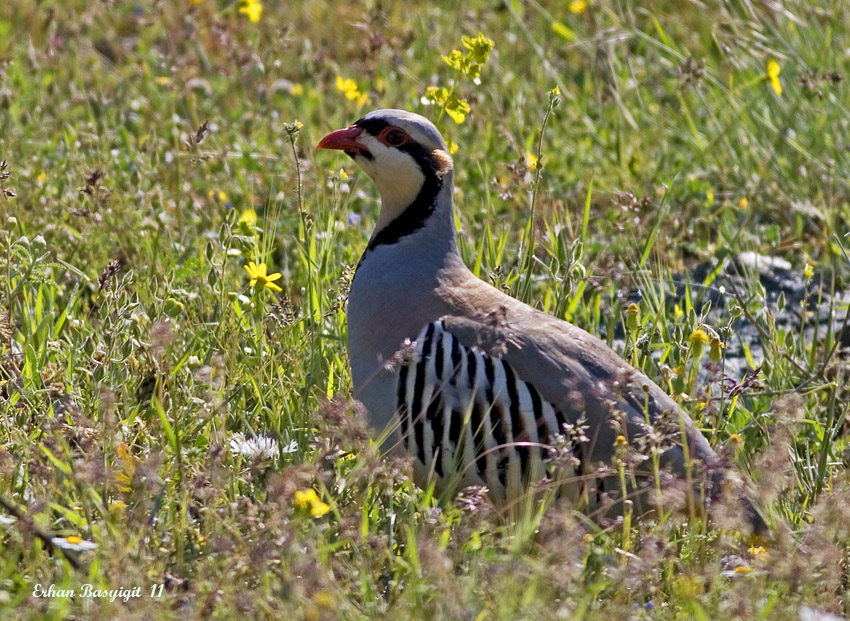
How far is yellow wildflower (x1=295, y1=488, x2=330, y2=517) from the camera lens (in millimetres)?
3193

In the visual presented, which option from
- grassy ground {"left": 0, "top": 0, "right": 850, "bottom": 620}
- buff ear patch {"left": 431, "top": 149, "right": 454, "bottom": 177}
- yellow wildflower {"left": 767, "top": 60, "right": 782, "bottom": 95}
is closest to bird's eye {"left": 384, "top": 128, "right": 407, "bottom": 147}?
buff ear patch {"left": 431, "top": 149, "right": 454, "bottom": 177}

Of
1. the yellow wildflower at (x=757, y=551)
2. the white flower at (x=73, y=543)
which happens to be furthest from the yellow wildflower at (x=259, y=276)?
the yellow wildflower at (x=757, y=551)

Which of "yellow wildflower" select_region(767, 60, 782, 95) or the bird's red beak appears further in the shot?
"yellow wildflower" select_region(767, 60, 782, 95)

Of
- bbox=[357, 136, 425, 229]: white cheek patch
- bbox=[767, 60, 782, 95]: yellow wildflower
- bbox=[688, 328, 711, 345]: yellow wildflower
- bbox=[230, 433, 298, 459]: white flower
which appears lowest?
bbox=[230, 433, 298, 459]: white flower

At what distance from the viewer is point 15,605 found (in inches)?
115

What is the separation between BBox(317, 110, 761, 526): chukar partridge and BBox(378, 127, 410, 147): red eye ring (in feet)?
1.65

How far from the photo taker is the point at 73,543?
308cm

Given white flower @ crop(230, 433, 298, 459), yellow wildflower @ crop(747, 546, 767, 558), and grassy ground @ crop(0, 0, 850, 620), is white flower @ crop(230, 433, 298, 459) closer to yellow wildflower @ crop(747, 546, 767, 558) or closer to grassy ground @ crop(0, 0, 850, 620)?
grassy ground @ crop(0, 0, 850, 620)

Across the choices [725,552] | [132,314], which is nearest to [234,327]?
[132,314]

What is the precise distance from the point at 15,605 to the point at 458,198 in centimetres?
376

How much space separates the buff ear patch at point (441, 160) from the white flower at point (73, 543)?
1903mm

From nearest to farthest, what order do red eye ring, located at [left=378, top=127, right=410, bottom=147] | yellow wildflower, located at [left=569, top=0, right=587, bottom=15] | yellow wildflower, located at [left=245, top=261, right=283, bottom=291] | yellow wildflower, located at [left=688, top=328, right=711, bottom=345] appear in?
yellow wildflower, located at [left=688, top=328, right=711, bottom=345]
yellow wildflower, located at [left=245, top=261, right=283, bottom=291]
red eye ring, located at [left=378, top=127, right=410, bottom=147]
yellow wildflower, located at [left=569, top=0, right=587, bottom=15]

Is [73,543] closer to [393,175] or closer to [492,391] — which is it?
[492,391]

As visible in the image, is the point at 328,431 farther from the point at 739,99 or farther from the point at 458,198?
A: the point at 739,99
